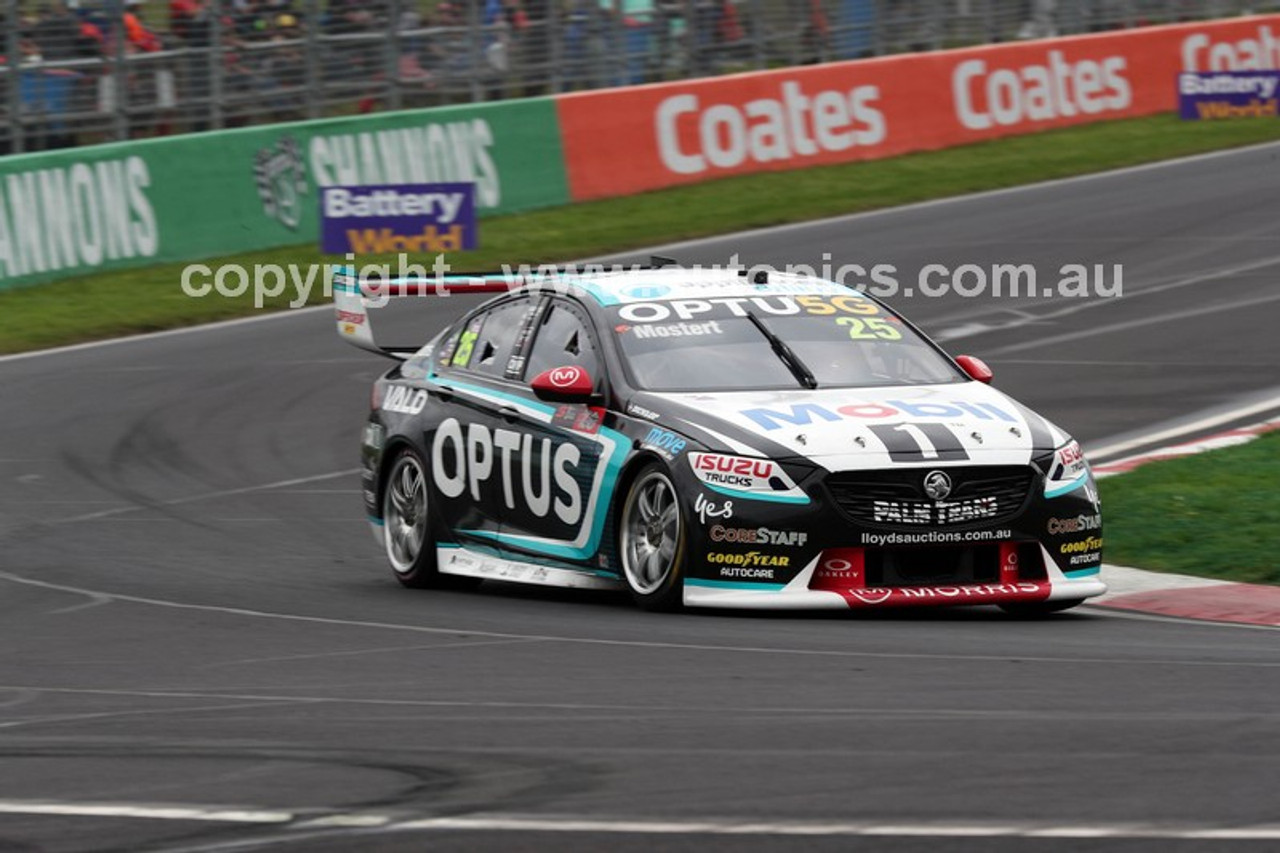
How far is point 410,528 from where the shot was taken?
11.9 metres

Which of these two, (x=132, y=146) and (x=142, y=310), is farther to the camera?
(x=132, y=146)

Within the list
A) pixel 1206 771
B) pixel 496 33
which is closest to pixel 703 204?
pixel 496 33

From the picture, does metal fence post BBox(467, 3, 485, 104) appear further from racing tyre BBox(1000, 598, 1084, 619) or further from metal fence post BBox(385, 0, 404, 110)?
racing tyre BBox(1000, 598, 1084, 619)

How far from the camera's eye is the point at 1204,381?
17.9 m

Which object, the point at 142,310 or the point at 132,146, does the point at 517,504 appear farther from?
the point at 132,146

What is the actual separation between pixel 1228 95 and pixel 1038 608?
93.3ft

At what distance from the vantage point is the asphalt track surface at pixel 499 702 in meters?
5.77

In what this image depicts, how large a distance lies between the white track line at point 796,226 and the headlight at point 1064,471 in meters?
12.3

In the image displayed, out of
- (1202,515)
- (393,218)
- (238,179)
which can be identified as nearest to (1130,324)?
(393,218)

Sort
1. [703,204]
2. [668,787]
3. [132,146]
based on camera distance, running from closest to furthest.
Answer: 1. [668,787]
2. [132,146]
3. [703,204]

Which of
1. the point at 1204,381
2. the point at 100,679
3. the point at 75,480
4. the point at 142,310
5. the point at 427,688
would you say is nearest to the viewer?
the point at 427,688

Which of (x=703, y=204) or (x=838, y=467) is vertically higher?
(x=838, y=467)

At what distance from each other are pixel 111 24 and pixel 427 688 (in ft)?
60.6

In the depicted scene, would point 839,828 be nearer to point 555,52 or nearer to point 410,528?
point 410,528
